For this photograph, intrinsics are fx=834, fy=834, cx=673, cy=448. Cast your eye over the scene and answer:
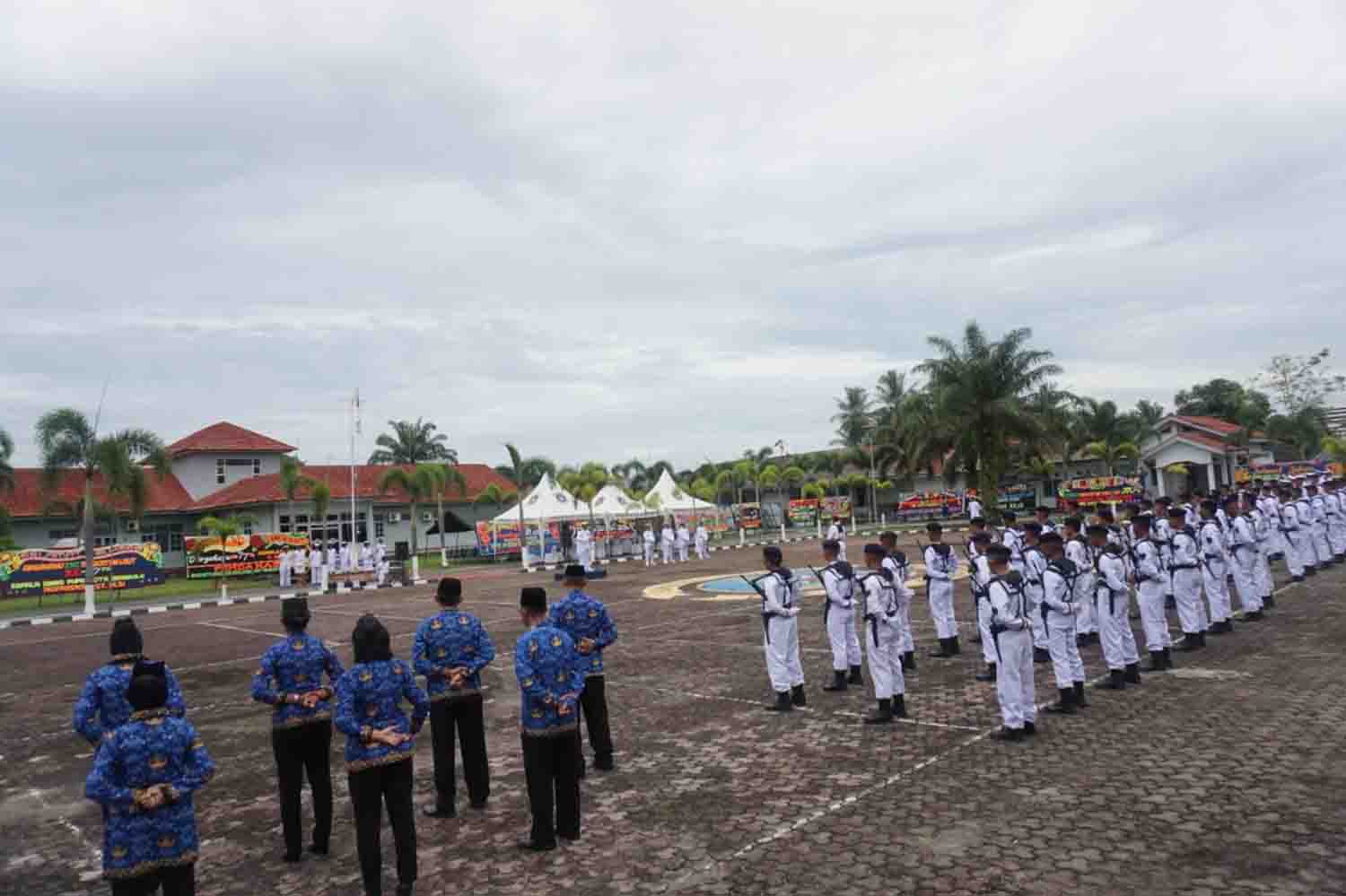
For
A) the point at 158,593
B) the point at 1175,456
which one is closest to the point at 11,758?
the point at 158,593

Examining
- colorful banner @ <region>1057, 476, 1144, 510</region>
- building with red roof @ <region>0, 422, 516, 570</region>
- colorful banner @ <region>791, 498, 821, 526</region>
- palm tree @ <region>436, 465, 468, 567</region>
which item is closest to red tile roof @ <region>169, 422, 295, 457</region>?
building with red roof @ <region>0, 422, 516, 570</region>

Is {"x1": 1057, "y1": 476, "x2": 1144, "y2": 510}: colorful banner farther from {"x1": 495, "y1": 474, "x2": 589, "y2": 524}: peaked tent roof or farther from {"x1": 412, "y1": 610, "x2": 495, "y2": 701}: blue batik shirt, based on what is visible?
{"x1": 412, "y1": 610, "x2": 495, "y2": 701}: blue batik shirt

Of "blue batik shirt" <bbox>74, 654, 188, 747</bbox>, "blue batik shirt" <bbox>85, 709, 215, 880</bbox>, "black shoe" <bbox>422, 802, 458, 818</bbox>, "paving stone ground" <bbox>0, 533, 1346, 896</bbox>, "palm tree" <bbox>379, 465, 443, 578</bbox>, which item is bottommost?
"paving stone ground" <bbox>0, 533, 1346, 896</bbox>

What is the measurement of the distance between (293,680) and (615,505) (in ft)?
104

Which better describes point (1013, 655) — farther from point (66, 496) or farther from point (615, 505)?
point (66, 496)

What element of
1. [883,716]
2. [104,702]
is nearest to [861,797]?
[883,716]

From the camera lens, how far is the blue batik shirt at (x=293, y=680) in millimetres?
6023

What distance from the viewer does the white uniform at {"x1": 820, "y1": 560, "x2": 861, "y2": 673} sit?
32.4ft

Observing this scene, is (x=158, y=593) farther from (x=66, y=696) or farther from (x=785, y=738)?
(x=785, y=738)

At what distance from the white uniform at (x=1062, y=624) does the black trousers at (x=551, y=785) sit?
17.1 feet

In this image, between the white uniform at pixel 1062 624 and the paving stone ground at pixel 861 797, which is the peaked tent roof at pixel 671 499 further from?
the white uniform at pixel 1062 624

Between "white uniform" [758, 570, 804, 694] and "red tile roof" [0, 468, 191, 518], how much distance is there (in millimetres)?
35439

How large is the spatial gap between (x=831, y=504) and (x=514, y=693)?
148ft

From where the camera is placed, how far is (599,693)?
303 inches
